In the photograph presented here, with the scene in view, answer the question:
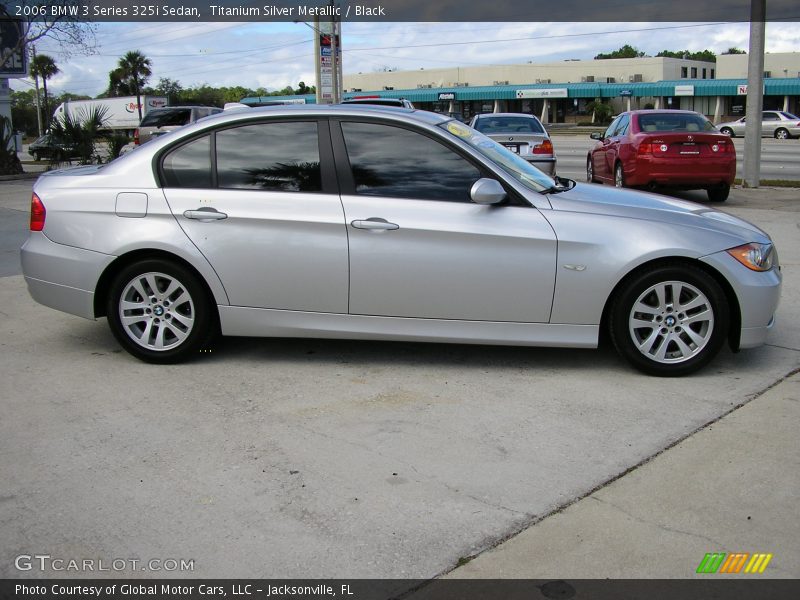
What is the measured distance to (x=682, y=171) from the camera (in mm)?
13953

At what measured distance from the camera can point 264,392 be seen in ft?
17.1

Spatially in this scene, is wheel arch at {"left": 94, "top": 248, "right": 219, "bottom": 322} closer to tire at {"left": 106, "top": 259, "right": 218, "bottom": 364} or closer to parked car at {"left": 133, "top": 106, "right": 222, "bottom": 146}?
tire at {"left": 106, "top": 259, "right": 218, "bottom": 364}

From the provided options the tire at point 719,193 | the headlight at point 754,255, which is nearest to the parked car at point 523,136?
the tire at point 719,193

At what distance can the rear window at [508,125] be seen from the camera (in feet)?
55.9

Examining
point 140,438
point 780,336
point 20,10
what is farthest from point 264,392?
point 20,10

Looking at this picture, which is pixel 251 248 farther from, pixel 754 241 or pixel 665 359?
pixel 754 241

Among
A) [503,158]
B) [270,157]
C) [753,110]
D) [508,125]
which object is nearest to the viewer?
[270,157]

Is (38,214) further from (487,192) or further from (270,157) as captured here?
(487,192)

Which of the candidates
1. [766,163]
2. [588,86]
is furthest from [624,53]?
[766,163]

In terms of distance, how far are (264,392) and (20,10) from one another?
22.8m

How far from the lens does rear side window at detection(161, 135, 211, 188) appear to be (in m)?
5.68

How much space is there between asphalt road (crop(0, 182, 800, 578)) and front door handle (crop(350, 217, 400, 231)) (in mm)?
942

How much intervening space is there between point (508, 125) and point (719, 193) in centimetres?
453

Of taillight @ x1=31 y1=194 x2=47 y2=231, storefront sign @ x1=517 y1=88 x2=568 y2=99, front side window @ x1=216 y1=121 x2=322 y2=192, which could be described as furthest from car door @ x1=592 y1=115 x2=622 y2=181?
storefront sign @ x1=517 y1=88 x2=568 y2=99
